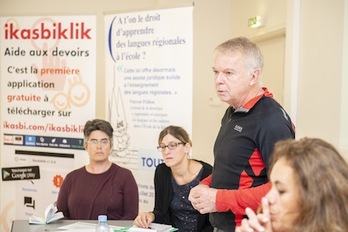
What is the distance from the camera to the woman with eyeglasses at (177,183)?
2383 millimetres

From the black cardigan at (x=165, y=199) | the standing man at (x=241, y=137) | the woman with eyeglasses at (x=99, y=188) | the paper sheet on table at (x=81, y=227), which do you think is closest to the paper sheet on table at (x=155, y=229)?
the paper sheet on table at (x=81, y=227)

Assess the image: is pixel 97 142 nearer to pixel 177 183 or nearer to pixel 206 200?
pixel 177 183

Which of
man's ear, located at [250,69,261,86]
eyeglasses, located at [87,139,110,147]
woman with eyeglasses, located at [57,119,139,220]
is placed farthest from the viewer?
eyeglasses, located at [87,139,110,147]

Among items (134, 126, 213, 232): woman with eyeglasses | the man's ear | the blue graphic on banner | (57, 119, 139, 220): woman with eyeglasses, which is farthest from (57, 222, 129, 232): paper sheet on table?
the blue graphic on banner

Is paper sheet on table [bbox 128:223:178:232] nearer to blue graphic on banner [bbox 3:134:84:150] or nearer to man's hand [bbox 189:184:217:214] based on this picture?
man's hand [bbox 189:184:217:214]

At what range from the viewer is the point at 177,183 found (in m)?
2.49

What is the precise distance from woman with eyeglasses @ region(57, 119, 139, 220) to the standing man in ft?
3.46

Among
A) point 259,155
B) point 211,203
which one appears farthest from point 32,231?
point 259,155

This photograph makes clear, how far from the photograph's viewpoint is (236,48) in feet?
5.63

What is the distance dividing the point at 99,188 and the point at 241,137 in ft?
4.50

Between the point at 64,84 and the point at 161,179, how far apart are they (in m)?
1.43

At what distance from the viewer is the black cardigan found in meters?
2.36

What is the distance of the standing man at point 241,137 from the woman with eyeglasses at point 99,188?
106cm

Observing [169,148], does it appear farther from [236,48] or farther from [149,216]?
[236,48]
